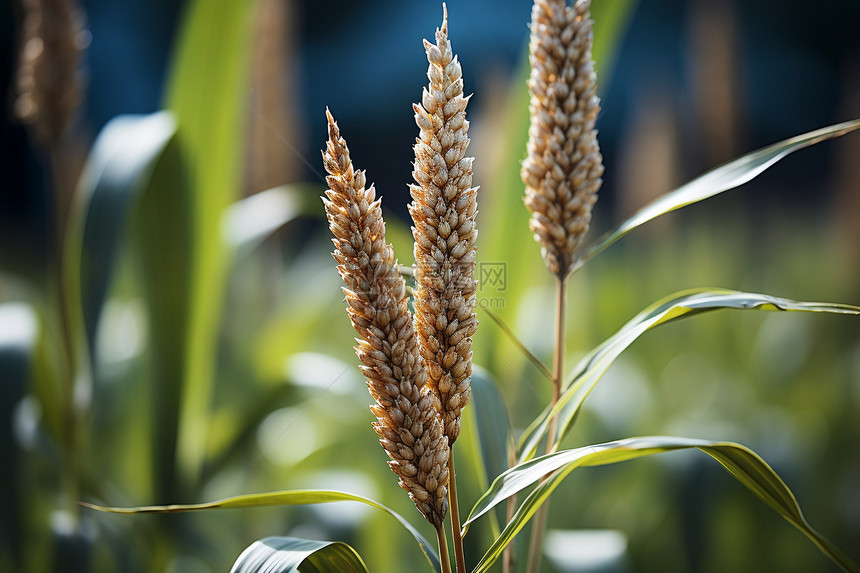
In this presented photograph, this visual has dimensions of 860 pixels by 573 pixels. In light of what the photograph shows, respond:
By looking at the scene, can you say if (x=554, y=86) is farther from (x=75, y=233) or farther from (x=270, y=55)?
(x=270, y=55)

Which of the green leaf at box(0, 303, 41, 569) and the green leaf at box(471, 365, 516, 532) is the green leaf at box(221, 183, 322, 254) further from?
the green leaf at box(471, 365, 516, 532)

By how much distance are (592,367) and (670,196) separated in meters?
0.10

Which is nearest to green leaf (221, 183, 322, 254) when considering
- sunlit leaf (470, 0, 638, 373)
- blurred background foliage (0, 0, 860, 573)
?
blurred background foliage (0, 0, 860, 573)

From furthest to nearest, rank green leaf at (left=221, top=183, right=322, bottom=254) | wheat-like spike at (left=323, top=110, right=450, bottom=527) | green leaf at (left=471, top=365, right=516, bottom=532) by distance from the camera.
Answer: green leaf at (left=221, top=183, right=322, bottom=254) → green leaf at (left=471, top=365, right=516, bottom=532) → wheat-like spike at (left=323, top=110, right=450, bottom=527)

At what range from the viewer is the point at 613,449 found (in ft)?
0.70

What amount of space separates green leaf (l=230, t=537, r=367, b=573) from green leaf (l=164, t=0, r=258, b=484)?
0.33 m

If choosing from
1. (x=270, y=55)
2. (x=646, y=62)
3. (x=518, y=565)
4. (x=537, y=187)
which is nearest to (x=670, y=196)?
(x=537, y=187)

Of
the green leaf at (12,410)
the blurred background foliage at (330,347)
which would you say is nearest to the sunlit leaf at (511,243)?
the blurred background foliage at (330,347)

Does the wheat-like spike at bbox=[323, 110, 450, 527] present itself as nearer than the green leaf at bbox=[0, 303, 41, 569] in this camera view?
Yes

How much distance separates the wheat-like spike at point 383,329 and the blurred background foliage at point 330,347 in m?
0.09

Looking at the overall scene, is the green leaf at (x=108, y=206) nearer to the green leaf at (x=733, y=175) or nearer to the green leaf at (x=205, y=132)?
the green leaf at (x=205, y=132)

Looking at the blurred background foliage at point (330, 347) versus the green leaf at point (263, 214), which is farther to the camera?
the green leaf at point (263, 214)

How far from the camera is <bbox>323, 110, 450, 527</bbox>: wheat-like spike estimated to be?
217 millimetres

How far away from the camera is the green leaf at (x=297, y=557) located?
243mm
